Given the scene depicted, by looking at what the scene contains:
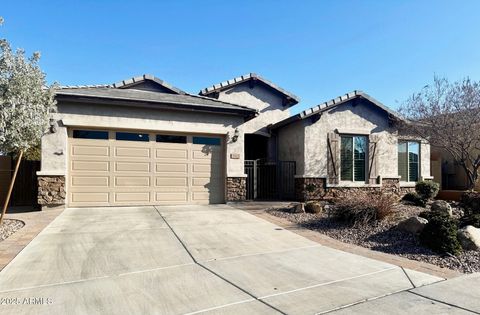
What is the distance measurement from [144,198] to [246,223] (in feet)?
14.8

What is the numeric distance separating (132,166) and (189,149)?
6.89 feet

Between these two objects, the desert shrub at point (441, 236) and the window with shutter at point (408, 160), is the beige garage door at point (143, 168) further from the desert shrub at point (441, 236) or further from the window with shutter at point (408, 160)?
the window with shutter at point (408, 160)

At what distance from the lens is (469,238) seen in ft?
20.6

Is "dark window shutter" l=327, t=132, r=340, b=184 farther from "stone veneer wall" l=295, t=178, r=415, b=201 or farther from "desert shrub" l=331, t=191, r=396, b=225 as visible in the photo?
"desert shrub" l=331, t=191, r=396, b=225

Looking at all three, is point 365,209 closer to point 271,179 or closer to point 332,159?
point 332,159

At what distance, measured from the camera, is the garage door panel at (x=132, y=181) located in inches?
439

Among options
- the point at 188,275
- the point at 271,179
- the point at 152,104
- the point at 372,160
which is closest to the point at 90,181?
the point at 152,104

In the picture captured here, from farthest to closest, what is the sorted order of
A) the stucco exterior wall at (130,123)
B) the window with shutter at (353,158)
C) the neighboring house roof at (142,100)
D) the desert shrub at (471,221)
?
the window with shutter at (353,158) < the neighboring house roof at (142,100) < the stucco exterior wall at (130,123) < the desert shrub at (471,221)

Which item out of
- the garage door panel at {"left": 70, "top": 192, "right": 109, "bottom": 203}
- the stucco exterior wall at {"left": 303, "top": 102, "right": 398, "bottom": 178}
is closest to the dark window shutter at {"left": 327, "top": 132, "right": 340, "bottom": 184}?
the stucco exterior wall at {"left": 303, "top": 102, "right": 398, "bottom": 178}

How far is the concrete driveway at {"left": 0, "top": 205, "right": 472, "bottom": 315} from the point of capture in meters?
3.75

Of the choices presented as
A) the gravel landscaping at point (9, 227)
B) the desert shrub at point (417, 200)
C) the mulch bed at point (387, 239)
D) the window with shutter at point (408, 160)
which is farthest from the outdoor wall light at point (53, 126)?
the window with shutter at point (408, 160)

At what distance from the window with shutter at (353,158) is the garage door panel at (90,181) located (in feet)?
30.9

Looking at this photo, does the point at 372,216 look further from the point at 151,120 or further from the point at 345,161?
the point at 151,120

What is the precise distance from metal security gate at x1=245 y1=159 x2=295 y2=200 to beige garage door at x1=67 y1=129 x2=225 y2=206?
2121 millimetres
